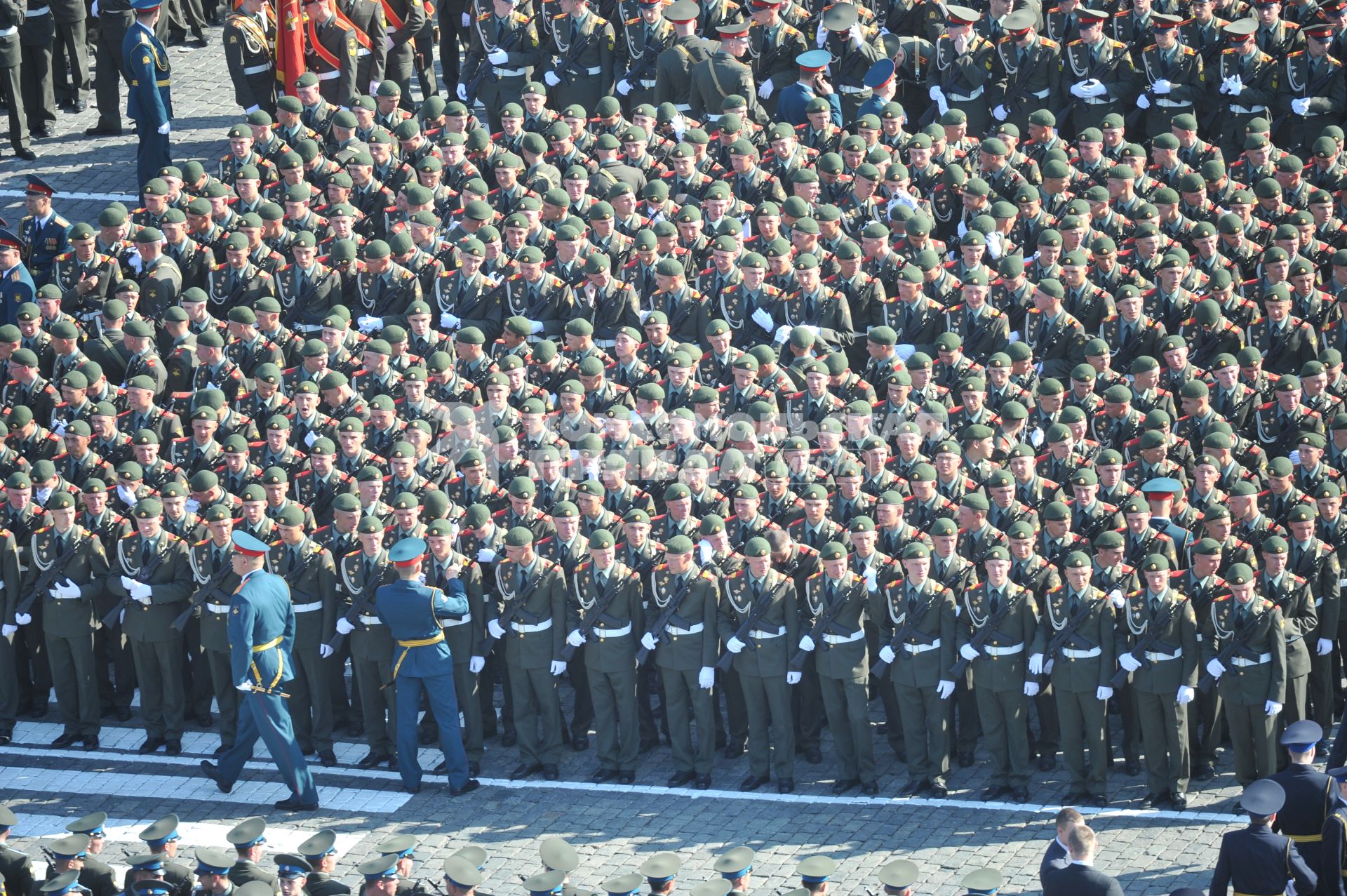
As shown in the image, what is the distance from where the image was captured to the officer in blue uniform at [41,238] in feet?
76.9

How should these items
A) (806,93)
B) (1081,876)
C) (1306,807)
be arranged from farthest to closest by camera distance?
(806,93)
(1306,807)
(1081,876)

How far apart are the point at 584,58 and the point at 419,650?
918 centimetres

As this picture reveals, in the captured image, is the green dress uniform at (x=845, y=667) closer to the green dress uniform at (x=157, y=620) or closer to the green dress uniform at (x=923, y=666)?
the green dress uniform at (x=923, y=666)

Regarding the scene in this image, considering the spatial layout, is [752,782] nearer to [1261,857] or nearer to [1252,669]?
[1252,669]

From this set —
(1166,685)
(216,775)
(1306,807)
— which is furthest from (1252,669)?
(216,775)

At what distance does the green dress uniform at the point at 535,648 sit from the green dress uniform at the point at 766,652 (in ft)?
4.36

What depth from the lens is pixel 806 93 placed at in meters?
24.0

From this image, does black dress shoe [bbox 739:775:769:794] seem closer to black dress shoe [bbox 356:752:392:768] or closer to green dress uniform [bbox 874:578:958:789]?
green dress uniform [bbox 874:578:958:789]

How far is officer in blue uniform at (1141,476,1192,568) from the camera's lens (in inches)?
733

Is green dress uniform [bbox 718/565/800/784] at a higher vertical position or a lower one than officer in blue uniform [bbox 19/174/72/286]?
lower

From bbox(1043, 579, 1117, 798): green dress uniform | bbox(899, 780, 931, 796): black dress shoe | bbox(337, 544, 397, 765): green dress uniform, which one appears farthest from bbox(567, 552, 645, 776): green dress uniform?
bbox(1043, 579, 1117, 798): green dress uniform

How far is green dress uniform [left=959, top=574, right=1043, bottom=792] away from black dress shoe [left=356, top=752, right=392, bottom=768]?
187 inches

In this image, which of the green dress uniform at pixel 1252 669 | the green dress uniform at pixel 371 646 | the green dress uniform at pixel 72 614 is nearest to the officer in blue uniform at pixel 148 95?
the green dress uniform at pixel 72 614

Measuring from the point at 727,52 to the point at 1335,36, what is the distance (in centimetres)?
621
